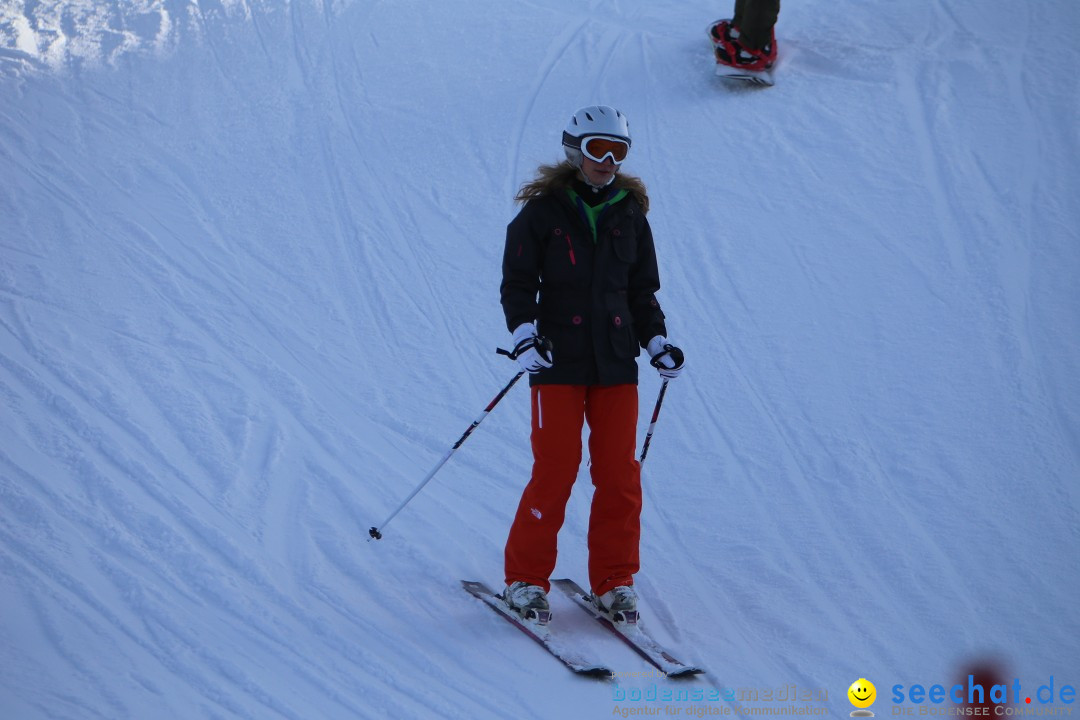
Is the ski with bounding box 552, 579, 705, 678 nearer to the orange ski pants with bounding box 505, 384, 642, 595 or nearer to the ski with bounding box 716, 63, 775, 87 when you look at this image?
the orange ski pants with bounding box 505, 384, 642, 595

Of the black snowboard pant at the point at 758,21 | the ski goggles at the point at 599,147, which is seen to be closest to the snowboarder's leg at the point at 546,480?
the ski goggles at the point at 599,147

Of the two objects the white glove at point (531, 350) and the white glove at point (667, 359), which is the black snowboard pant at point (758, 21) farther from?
the white glove at point (531, 350)

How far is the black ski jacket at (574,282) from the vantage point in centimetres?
375

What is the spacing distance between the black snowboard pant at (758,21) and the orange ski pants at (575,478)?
6.39 m

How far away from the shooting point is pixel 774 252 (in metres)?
6.81

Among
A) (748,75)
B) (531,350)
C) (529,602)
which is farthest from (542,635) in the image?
(748,75)

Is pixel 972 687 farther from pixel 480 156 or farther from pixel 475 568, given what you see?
pixel 480 156

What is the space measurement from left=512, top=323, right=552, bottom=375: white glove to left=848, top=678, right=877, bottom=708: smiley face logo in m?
1.45

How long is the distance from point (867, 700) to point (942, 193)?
15.0 ft

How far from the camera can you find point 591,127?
374 cm

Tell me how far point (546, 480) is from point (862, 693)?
1.25 m

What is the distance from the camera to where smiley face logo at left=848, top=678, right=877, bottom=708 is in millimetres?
3471

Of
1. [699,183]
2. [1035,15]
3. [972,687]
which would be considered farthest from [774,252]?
[1035,15]

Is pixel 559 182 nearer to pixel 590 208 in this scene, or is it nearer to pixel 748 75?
pixel 590 208
